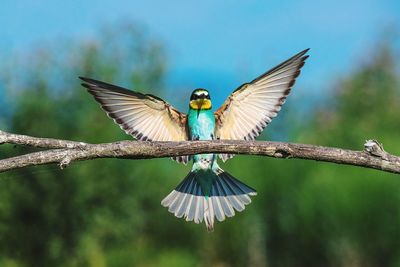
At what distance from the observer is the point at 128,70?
2302 cm

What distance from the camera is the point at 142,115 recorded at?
502cm

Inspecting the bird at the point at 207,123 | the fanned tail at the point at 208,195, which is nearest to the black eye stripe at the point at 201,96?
the bird at the point at 207,123

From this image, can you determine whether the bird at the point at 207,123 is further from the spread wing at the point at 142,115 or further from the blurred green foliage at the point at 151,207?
the blurred green foliage at the point at 151,207

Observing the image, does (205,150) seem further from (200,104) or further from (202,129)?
(200,104)

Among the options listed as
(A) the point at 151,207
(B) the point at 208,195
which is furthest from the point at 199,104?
(A) the point at 151,207

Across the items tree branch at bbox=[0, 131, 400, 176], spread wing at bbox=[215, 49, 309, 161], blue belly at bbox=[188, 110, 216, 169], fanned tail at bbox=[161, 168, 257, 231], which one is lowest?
tree branch at bbox=[0, 131, 400, 176]

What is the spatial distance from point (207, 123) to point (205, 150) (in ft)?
4.63

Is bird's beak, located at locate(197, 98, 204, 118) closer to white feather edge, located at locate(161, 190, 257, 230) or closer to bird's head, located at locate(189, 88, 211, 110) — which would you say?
bird's head, located at locate(189, 88, 211, 110)

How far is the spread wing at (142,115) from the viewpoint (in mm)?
4797

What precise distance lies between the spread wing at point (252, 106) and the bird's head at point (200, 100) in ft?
0.29

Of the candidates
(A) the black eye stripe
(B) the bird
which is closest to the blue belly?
(B) the bird

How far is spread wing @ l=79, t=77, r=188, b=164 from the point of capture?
4.80 m

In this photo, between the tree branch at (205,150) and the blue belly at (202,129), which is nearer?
the tree branch at (205,150)

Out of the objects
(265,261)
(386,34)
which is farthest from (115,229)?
(386,34)
